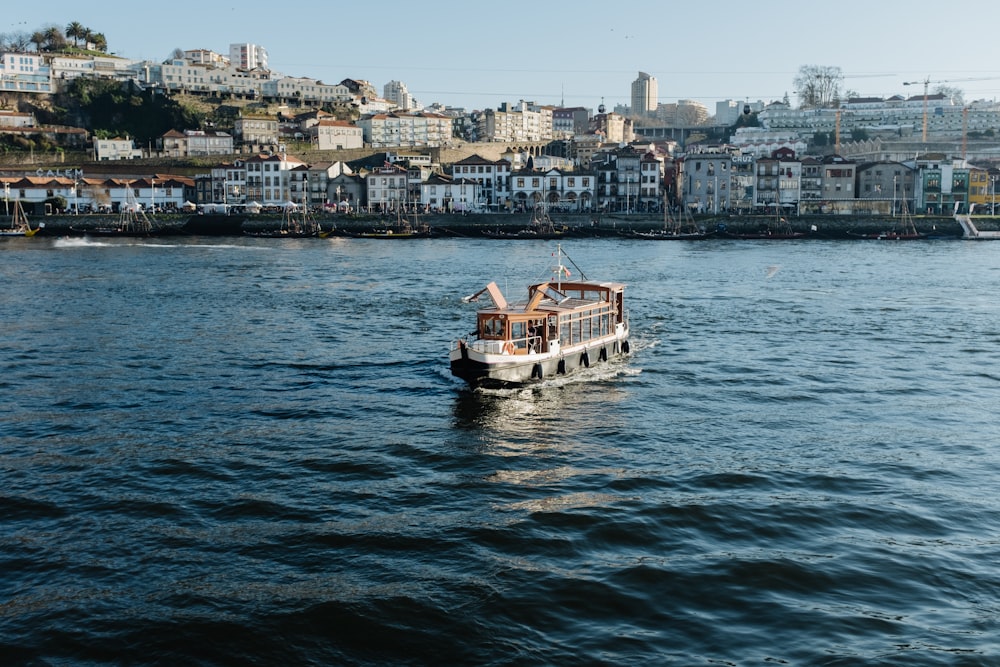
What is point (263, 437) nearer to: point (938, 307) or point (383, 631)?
point (383, 631)

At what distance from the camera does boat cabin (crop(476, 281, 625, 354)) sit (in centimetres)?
2675

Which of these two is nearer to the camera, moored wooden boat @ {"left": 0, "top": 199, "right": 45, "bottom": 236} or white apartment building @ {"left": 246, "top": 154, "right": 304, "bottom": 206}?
moored wooden boat @ {"left": 0, "top": 199, "right": 45, "bottom": 236}

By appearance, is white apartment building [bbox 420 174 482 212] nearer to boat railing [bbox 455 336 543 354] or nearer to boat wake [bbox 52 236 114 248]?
boat wake [bbox 52 236 114 248]

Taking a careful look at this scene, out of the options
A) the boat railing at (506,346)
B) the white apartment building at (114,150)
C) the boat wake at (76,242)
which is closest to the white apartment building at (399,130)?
the white apartment building at (114,150)

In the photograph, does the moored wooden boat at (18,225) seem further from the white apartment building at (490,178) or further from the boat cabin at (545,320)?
the boat cabin at (545,320)

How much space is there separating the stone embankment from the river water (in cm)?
6670

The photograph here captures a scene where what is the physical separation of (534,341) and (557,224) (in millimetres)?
79437

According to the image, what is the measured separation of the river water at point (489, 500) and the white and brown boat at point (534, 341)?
28.0 inches

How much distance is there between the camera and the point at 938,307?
149 feet

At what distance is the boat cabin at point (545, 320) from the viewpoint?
87.8 ft

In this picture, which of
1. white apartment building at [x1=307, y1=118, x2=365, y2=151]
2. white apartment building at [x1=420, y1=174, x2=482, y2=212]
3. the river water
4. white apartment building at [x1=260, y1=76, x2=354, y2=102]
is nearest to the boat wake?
white apartment building at [x1=420, y1=174, x2=482, y2=212]

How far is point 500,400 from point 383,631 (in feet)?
43.5

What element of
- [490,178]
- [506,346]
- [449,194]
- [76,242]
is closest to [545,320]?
[506,346]

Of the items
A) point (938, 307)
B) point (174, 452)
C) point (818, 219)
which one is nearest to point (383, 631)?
point (174, 452)
